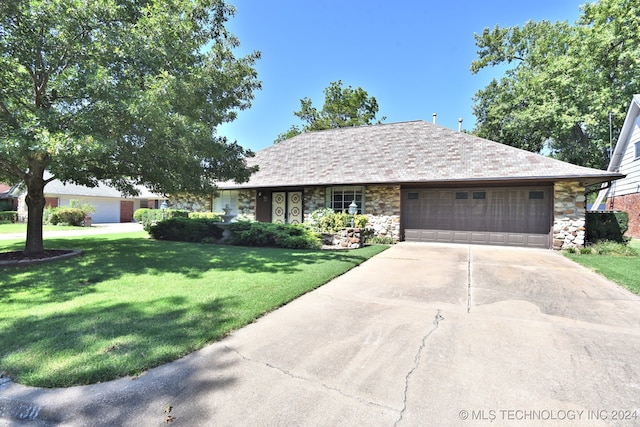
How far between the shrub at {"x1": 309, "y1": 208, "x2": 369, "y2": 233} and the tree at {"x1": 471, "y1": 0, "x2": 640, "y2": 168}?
15.5 m

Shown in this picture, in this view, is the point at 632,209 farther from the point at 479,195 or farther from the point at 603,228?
the point at 479,195

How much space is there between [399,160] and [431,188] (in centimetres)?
186

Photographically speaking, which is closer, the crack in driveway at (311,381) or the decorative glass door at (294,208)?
the crack in driveway at (311,381)

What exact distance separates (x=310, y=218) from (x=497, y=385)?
434 inches

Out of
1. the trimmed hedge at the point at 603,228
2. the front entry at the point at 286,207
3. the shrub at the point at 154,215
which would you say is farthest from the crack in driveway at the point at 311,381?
the trimmed hedge at the point at 603,228

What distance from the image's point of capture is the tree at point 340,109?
30625 mm

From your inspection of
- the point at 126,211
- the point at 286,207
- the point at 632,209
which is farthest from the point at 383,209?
the point at 126,211

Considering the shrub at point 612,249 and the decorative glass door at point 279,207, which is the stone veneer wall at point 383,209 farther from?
the shrub at point 612,249

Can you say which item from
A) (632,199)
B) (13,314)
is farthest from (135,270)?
(632,199)

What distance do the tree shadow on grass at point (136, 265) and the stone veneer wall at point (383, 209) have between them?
11.8 ft

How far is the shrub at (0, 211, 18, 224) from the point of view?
70.6 ft

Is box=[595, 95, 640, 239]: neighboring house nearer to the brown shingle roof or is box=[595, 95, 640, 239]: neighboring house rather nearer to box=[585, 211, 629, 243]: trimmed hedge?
box=[585, 211, 629, 243]: trimmed hedge

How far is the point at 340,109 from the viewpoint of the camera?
3088 cm

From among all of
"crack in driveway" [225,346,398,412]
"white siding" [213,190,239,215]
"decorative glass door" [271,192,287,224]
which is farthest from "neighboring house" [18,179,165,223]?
"crack in driveway" [225,346,398,412]
